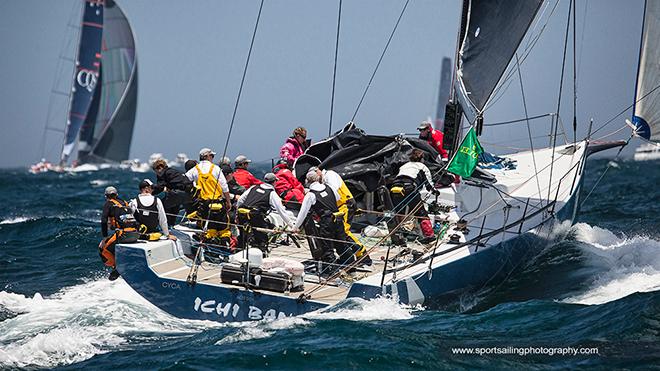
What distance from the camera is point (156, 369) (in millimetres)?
6094

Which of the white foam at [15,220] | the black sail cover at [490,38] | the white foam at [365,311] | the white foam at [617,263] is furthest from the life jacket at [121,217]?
the white foam at [15,220]

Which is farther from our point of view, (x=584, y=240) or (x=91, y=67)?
(x=91, y=67)

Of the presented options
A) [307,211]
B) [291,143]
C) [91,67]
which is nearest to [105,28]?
[91,67]

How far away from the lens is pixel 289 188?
10.4 metres

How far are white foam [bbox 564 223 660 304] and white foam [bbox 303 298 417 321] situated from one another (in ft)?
6.94

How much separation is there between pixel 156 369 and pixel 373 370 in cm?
170

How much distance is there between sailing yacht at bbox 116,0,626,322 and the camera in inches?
294

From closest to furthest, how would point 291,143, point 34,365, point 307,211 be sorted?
point 34,365 → point 307,211 → point 291,143

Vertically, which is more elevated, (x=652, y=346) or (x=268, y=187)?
(x=268, y=187)

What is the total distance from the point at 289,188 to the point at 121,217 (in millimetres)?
2718

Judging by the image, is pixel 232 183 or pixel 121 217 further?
pixel 232 183

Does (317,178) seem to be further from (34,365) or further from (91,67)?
(91,67)

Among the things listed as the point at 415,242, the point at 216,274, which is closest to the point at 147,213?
the point at 216,274

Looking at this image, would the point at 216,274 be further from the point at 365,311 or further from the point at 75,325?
the point at 365,311
